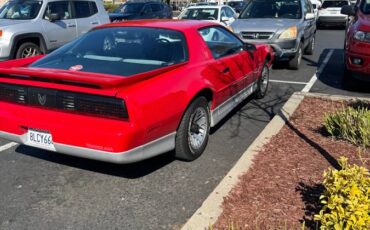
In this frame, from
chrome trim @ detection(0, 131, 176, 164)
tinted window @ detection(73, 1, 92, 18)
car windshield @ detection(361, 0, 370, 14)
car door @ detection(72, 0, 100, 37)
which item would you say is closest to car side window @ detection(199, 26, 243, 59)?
chrome trim @ detection(0, 131, 176, 164)

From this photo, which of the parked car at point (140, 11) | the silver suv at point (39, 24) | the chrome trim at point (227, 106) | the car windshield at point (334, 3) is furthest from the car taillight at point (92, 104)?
the car windshield at point (334, 3)

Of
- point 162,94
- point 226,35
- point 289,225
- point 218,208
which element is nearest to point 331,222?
point 289,225

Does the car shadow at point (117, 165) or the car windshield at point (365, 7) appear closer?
the car shadow at point (117, 165)

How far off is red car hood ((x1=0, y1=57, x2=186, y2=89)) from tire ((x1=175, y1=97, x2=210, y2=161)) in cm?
52

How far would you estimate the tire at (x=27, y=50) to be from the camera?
9.56m

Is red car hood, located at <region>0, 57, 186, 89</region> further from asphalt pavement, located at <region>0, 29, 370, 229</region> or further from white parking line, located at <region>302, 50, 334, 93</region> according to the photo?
white parking line, located at <region>302, 50, 334, 93</region>

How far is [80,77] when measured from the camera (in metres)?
3.59

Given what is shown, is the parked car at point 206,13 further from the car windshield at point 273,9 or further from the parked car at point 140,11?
the parked car at point 140,11

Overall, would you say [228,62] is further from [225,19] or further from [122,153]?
[225,19]

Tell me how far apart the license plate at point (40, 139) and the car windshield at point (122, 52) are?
739 mm

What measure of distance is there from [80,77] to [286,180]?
2088mm

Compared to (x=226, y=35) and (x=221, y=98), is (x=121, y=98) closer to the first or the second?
(x=221, y=98)

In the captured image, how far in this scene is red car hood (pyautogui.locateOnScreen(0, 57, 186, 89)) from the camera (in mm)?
3482

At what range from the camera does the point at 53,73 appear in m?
3.75
